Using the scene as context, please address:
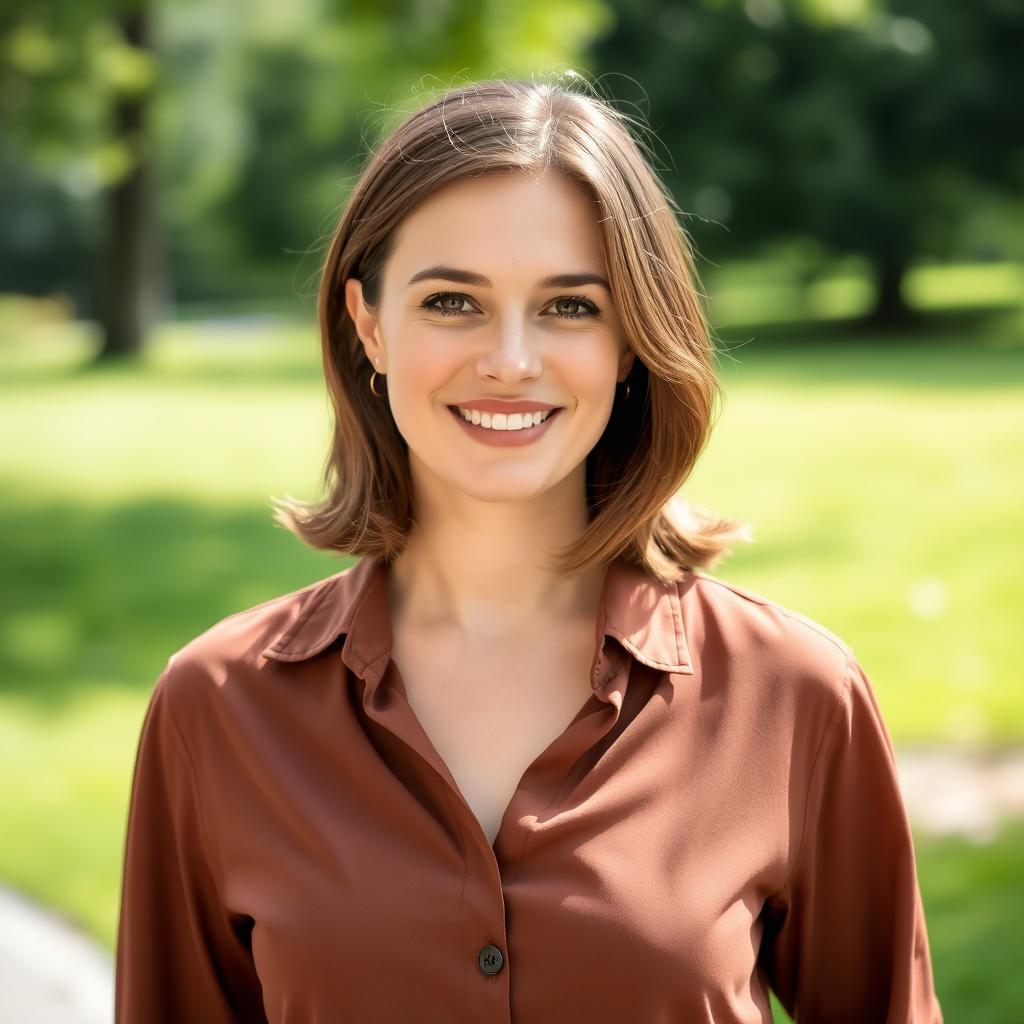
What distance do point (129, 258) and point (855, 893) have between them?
2193cm

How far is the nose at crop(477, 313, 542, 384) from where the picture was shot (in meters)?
2.04

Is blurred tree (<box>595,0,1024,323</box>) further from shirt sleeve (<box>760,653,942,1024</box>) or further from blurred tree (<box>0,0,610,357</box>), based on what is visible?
shirt sleeve (<box>760,653,942,1024</box>)

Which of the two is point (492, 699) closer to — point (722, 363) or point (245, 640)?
point (245, 640)

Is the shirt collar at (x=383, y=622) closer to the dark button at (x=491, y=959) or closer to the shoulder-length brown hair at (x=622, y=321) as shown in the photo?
the shoulder-length brown hair at (x=622, y=321)

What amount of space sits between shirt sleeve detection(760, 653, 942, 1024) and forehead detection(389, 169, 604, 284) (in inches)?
28.2

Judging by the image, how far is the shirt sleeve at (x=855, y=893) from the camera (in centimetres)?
207

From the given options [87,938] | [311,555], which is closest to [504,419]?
[87,938]

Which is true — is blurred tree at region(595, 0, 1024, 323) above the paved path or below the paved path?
above

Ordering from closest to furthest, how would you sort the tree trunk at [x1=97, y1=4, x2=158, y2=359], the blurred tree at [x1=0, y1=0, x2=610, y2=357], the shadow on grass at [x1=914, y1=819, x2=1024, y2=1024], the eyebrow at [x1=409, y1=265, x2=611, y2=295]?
1. the eyebrow at [x1=409, y1=265, x2=611, y2=295]
2. the shadow on grass at [x1=914, y1=819, x2=1024, y2=1024]
3. the blurred tree at [x1=0, y1=0, x2=610, y2=357]
4. the tree trunk at [x1=97, y1=4, x2=158, y2=359]

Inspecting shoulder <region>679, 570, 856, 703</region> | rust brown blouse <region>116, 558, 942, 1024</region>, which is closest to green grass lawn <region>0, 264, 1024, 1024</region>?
rust brown blouse <region>116, 558, 942, 1024</region>

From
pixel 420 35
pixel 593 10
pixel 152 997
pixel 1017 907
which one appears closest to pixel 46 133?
pixel 420 35

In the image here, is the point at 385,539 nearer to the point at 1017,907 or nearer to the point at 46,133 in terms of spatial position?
the point at 1017,907

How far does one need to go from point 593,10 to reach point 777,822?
900 centimetres

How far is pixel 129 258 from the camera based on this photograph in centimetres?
2259
